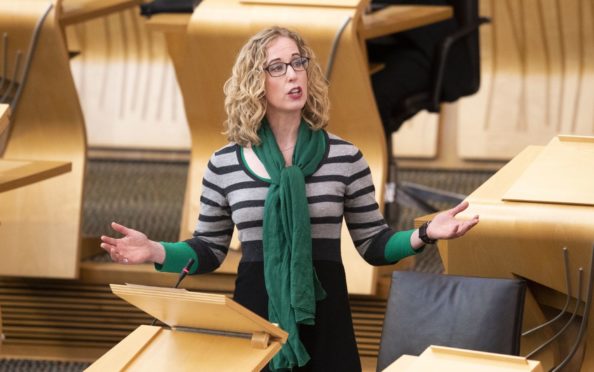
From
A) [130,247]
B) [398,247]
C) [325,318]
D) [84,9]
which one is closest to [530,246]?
[398,247]

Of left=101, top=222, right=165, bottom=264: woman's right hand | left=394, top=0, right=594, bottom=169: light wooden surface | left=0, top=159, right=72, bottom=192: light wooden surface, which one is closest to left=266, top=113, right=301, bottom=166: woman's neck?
left=101, top=222, right=165, bottom=264: woman's right hand

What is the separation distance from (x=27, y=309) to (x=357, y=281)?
1.15 metres

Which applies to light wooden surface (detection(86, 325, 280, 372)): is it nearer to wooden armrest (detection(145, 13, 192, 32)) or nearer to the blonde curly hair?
the blonde curly hair

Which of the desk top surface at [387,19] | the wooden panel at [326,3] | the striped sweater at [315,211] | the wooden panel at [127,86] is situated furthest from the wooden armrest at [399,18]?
the wooden panel at [127,86]

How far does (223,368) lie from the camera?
2422 mm

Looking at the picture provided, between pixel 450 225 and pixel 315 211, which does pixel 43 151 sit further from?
pixel 450 225

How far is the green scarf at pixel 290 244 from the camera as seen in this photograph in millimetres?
2740

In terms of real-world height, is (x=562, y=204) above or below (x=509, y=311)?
above

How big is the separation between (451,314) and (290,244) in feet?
1.20

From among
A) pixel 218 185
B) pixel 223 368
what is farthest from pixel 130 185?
pixel 223 368

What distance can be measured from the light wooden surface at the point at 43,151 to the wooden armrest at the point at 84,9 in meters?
0.08

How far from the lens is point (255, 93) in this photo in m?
2.79

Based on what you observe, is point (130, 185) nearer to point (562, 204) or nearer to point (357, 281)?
point (357, 281)

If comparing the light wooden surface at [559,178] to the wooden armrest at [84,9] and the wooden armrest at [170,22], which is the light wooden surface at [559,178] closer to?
the wooden armrest at [170,22]
